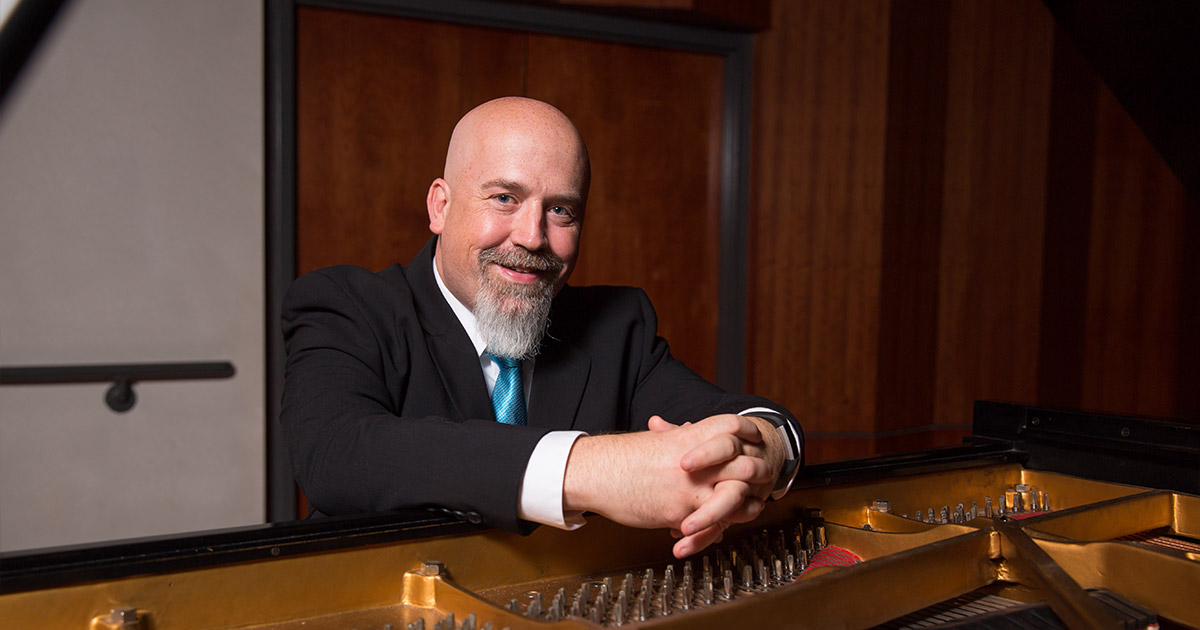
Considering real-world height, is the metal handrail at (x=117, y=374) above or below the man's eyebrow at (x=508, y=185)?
below

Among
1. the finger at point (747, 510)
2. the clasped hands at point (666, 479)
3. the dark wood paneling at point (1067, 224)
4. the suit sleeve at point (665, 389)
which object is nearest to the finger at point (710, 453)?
the clasped hands at point (666, 479)

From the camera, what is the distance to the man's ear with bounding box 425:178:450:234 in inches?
78.4

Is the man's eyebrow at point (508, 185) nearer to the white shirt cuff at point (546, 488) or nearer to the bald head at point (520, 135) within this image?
the bald head at point (520, 135)

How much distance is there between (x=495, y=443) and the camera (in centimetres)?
126

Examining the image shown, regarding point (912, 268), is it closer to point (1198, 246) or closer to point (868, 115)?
point (868, 115)

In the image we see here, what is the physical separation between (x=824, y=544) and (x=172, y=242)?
2934 mm

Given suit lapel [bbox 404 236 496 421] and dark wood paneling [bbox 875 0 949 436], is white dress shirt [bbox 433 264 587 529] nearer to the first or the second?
suit lapel [bbox 404 236 496 421]

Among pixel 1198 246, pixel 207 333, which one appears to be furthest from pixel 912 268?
pixel 207 333

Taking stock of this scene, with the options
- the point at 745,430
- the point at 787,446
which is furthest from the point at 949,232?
the point at 745,430

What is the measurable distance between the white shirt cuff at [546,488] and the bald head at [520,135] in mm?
781

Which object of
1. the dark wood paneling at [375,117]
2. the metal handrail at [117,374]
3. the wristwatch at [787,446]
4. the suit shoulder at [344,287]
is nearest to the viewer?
the wristwatch at [787,446]

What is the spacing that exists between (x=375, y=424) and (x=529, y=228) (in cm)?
60

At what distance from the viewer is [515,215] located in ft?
6.07

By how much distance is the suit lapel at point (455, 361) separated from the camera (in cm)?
182
